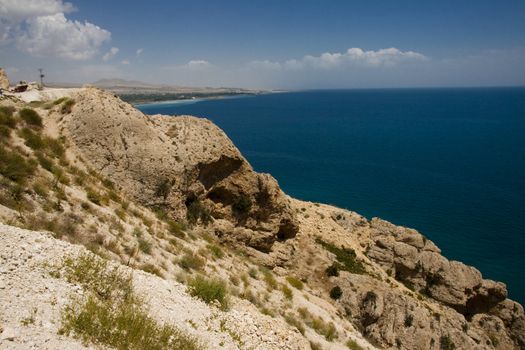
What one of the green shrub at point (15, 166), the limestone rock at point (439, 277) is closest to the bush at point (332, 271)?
the limestone rock at point (439, 277)

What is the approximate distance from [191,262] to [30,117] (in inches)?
457

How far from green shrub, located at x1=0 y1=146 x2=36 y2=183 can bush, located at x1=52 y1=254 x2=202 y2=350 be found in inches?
204

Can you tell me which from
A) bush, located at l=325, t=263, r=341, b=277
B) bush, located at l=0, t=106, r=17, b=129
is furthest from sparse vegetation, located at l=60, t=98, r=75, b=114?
bush, located at l=325, t=263, r=341, b=277

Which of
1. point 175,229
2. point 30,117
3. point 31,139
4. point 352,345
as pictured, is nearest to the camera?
point 352,345

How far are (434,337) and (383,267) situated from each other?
8232 millimetres

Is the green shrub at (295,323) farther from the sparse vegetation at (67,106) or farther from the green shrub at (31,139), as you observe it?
the sparse vegetation at (67,106)

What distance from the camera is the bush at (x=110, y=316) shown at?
22.7ft

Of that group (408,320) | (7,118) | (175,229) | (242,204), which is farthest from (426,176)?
(7,118)

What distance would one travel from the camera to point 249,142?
11056 centimetres

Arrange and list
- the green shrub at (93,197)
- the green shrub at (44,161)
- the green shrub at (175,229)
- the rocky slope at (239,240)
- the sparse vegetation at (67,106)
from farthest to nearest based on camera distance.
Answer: the sparse vegetation at (67,106), the green shrub at (175,229), the green shrub at (44,161), the green shrub at (93,197), the rocky slope at (239,240)

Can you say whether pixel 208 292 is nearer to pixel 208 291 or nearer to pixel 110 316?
pixel 208 291

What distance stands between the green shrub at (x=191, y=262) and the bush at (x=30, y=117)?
10599 mm

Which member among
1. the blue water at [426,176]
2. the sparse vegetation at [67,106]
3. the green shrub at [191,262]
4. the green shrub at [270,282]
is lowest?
the blue water at [426,176]

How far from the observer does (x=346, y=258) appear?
27.3 metres
